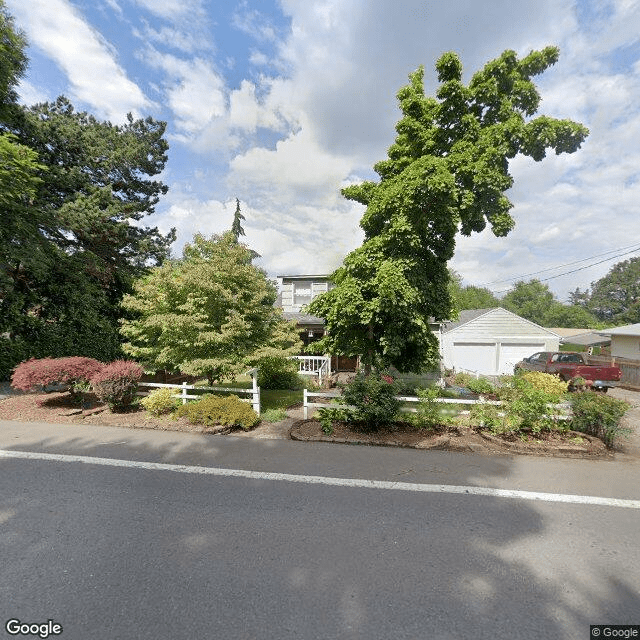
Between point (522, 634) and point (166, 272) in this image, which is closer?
point (522, 634)

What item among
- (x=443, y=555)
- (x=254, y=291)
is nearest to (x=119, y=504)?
(x=443, y=555)

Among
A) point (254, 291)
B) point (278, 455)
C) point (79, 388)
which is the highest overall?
point (254, 291)

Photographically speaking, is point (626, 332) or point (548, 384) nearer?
point (548, 384)

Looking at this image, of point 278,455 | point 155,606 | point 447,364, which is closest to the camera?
point 155,606

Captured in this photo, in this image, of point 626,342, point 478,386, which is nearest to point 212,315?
point 478,386

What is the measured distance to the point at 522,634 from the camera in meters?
2.36

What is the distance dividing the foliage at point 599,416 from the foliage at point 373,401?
3709mm

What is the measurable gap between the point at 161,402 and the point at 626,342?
2553 centimetres

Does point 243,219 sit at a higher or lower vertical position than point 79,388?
higher

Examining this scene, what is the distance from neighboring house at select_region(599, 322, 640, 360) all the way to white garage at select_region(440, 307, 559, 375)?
10.6 ft

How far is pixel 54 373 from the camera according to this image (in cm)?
832

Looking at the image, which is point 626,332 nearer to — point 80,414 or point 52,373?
point 80,414

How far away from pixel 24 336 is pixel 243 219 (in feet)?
74.2

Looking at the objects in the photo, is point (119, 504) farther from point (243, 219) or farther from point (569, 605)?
point (243, 219)
